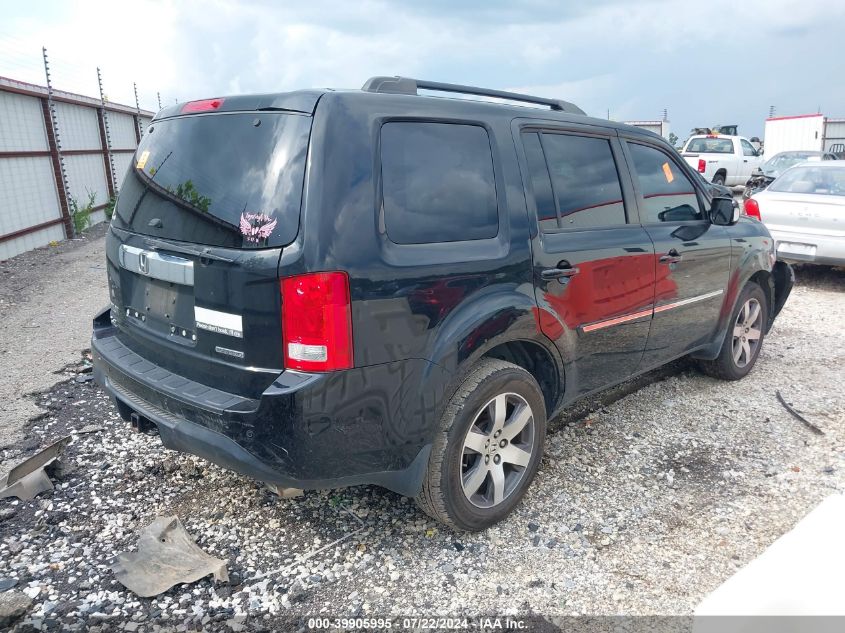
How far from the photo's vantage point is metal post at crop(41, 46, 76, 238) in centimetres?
1096

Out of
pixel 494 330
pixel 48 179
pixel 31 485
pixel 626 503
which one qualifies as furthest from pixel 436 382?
pixel 48 179

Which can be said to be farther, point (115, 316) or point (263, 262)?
point (115, 316)

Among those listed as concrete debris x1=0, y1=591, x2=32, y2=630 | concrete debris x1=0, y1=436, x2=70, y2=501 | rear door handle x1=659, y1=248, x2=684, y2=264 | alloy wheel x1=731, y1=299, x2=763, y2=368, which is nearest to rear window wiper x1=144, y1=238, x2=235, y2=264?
concrete debris x1=0, y1=436, x2=70, y2=501

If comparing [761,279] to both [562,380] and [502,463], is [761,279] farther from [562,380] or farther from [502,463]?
[502,463]

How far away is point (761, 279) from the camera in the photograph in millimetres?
5094

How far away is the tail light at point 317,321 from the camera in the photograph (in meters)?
2.34

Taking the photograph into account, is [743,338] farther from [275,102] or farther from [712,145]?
[712,145]

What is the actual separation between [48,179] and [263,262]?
1057 centimetres

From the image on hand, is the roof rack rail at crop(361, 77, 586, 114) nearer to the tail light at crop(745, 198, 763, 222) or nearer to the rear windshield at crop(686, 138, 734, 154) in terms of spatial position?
the tail light at crop(745, 198, 763, 222)

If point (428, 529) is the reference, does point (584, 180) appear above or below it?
above

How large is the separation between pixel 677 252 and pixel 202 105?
286cm

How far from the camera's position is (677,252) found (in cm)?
399

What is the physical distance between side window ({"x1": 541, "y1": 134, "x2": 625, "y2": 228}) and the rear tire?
179 cm

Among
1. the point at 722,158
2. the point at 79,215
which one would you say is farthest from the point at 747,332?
the point at 722,158
